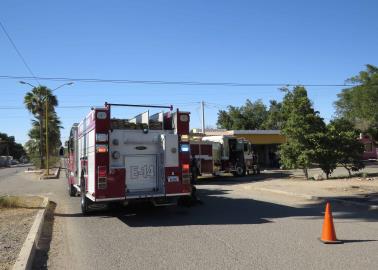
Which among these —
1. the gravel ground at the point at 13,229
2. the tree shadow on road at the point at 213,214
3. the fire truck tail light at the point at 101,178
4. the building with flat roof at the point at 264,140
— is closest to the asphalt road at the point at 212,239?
the tree shadow on road at the point at 213,214

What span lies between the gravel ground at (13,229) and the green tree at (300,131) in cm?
1552

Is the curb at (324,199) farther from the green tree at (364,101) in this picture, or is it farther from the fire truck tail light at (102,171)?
the green tree at (364,101)

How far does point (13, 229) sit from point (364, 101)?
51443 mm

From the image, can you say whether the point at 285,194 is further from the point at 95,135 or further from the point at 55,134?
the point at 55,134

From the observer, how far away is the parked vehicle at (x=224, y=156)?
29.6m

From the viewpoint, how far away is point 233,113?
Result: 8706cm

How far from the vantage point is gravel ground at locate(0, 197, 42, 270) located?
7703 mm

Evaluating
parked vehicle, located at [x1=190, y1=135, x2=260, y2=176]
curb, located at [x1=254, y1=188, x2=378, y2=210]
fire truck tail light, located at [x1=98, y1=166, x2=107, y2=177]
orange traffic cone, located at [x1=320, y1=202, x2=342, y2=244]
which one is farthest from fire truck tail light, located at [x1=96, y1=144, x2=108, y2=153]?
parked vehicle, located at [x1=190, y1=135, x2=260, y2=176]

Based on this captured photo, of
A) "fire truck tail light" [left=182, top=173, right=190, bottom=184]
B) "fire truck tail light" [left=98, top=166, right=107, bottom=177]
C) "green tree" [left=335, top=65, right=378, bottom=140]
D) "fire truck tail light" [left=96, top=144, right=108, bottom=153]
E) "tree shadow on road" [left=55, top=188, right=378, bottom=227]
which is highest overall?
"green tree" [left=335, top=65, right=378, bottom=140]

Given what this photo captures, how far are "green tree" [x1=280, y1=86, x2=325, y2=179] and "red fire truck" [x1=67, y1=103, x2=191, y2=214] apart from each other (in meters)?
15.0

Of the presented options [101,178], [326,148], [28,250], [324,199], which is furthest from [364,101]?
[28,250]

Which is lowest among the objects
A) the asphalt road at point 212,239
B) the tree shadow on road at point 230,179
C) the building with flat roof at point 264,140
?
the asphalt road at point 212,239

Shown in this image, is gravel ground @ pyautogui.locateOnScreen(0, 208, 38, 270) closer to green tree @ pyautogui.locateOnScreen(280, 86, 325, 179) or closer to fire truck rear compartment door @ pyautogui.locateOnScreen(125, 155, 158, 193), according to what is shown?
fire truck rear compartment door @ pyautogui.locateOnScreen(125, 155, 158, 193)

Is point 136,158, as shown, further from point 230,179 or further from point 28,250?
point 230,179
